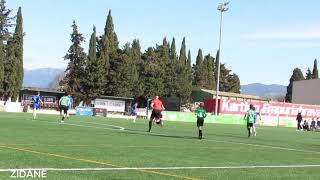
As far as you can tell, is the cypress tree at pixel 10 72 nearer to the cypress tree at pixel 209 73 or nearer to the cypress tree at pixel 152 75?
the cypress tree at pixel 152 75

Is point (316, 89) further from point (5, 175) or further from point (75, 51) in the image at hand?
point (5, 175)

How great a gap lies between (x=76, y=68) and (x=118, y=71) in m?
6.60

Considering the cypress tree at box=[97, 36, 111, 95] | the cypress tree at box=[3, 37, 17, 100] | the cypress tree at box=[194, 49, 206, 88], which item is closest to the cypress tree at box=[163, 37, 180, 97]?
the cypress tree at box=[97, 36, 111, 95]

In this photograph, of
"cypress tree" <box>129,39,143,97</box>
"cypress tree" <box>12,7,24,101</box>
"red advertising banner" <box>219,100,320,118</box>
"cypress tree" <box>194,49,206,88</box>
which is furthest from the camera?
"cypress tree" <box>194,49,206,88</box>

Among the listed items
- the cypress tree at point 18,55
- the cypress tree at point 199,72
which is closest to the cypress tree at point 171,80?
the cypress tree at point 199,72

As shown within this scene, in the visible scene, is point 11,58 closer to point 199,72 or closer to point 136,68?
point 136,68

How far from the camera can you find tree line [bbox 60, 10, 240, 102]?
8881 centimetres

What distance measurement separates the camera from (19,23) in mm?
88125

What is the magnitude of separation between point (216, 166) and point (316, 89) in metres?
107

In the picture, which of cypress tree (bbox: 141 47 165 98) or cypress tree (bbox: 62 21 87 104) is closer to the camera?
cypress tree (bbox: 62 21 87 104)

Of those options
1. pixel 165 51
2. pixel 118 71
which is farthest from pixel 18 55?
pixel 165 51

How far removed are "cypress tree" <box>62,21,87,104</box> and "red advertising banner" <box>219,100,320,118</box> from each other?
2256 centimetres

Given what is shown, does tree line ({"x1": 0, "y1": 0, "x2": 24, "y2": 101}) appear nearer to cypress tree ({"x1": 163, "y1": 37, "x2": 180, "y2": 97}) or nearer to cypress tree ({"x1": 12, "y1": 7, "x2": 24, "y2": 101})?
cypress tree ({"x1": 12, "y1": 7, "x2": 24, "y2": 101})

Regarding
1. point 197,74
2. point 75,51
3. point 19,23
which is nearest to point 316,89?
point 197,74
